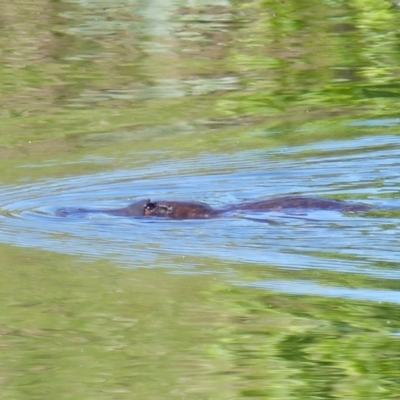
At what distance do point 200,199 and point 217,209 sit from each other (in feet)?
A: 2.00

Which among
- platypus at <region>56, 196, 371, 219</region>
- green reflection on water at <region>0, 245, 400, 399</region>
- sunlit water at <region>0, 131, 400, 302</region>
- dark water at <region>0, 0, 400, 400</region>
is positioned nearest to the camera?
green reflection on water at <region>0, 245, 400, 399</region>

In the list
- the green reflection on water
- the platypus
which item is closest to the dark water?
the green reflection on water

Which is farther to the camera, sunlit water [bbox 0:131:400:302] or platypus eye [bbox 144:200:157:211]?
platypus eye [bbox 144:200:157:211]

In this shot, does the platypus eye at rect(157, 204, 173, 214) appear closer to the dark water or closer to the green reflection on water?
the dark water

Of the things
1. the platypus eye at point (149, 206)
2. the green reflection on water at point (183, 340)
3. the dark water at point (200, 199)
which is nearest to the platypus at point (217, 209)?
the platypus eye at point (149, 206)

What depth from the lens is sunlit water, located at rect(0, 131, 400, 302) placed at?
24.7 ft

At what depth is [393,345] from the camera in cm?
597

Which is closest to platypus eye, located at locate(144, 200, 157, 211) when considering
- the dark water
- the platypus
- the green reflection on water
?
the platypus

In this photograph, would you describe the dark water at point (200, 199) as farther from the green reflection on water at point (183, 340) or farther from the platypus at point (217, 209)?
the platypus at point (217, 209)

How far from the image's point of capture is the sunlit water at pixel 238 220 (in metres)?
7.53

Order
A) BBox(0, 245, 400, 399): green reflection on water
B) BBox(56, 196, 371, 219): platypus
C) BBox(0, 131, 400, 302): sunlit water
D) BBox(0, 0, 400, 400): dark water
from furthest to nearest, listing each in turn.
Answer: BBox(56, 196, 371, 219): platypus
BBox(0, 131, 400, 302): sunlit water
BBox(0, 0, 400, 400): dark water
BBox(0, 245, 400, 399): green reflection on water

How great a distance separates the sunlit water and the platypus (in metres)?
0.10

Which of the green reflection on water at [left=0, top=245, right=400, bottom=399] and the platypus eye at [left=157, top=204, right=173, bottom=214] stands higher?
the green reflection on water at [left=0, top=245, right=400, bottom=399]

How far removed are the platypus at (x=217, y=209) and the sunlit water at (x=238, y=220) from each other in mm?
99
